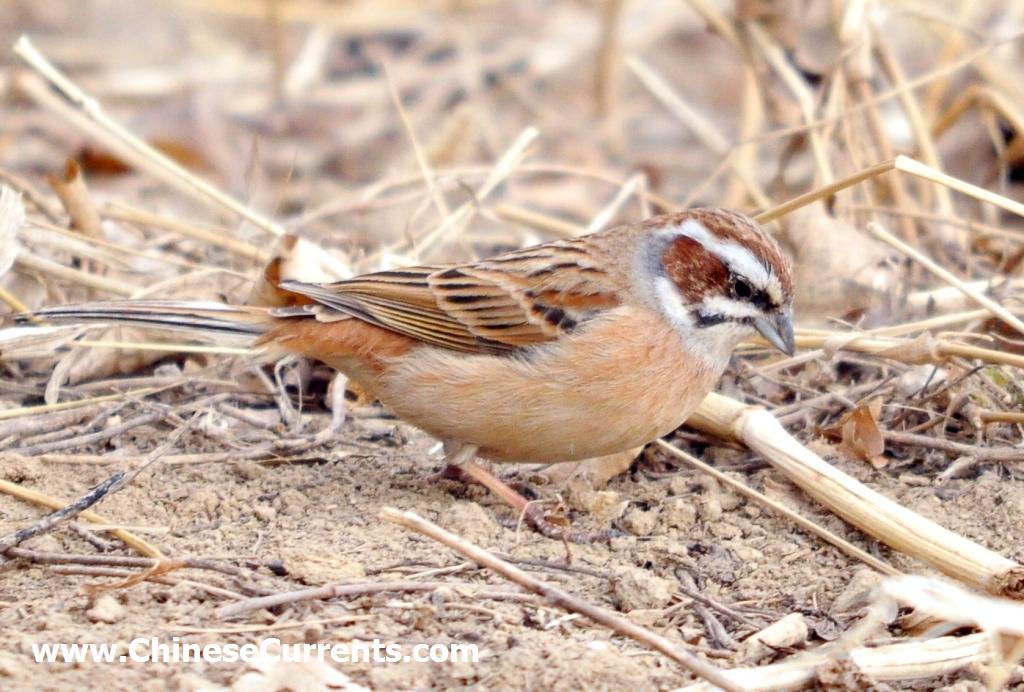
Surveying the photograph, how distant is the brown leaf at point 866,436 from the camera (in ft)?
16.3

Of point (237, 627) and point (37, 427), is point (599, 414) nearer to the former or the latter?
point (237, 627)

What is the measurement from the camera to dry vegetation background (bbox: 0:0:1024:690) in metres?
3.84

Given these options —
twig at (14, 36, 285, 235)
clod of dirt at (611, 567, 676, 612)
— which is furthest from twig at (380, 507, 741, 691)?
twig at (14, 36, 285, 235)

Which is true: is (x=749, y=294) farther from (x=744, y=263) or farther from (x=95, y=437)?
(x=95, y=437)

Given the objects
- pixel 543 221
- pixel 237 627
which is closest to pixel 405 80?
pixel 543 221

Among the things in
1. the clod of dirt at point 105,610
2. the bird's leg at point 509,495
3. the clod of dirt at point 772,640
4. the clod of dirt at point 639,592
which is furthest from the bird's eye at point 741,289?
the clod of dirt at point 105,610

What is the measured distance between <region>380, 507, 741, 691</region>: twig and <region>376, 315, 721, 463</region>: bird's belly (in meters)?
1.14

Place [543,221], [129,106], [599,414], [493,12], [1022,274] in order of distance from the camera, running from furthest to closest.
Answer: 1. [493,12]
2. [129,106]
3. [543,221]
4. [1022,274]
5. [599,414]

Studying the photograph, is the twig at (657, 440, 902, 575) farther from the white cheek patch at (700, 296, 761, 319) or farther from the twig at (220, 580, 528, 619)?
the twig at (220, 580, 528, 619)

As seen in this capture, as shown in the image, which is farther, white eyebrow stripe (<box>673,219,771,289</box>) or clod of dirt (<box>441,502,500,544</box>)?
white eyebrow stripe (<box>673,219,771,289</box>)

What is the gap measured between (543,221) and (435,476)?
220 cm

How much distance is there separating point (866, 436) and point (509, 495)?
131 cm

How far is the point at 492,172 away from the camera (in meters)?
6.57

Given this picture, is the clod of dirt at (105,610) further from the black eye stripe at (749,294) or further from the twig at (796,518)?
the black eye stripe at (749,294)
